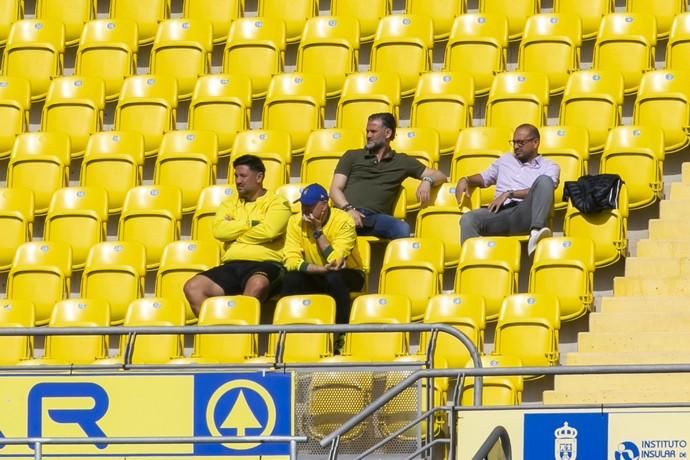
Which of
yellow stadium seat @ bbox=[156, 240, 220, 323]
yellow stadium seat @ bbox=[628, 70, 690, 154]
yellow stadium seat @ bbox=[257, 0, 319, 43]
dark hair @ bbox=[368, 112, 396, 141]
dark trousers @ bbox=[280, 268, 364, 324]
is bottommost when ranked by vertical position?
dark trousers @ bbox=[280, 268, 364, 324]

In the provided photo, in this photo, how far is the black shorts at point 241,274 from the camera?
11.8 metres

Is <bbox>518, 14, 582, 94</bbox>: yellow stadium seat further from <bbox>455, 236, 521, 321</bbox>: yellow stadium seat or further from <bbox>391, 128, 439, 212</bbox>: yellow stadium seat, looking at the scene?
<bbox>455, 236, 521, 321</bbox>: yellow stadium seat

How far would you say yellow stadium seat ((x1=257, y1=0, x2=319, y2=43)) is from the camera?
48.2 ft

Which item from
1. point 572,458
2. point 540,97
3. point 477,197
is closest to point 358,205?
point 477,197

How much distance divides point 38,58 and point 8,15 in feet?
2.55

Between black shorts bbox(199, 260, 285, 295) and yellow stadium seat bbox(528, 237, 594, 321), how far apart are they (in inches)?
59.7

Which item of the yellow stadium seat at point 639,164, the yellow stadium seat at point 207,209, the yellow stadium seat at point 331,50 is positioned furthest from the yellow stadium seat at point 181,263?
the yellow stadium seat at point 639,164

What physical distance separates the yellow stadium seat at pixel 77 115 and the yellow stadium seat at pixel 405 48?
1.99m

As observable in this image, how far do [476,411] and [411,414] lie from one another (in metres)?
0.80

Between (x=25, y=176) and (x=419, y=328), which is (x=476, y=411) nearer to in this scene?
A: (x=419, y=328)

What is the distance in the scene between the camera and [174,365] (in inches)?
412

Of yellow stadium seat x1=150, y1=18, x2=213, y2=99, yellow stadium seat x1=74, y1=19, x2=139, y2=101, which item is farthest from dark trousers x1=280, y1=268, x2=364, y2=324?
yellow stadium seat x1=74, y1=19, x2=139, y2=101

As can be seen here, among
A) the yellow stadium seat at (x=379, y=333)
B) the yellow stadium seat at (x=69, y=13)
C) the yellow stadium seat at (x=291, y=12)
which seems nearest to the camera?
the yellow stadium seat at (x=379, y=333)

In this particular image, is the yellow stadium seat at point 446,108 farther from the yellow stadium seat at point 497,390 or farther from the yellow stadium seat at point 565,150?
the yellow stadium seat at point 497,390
